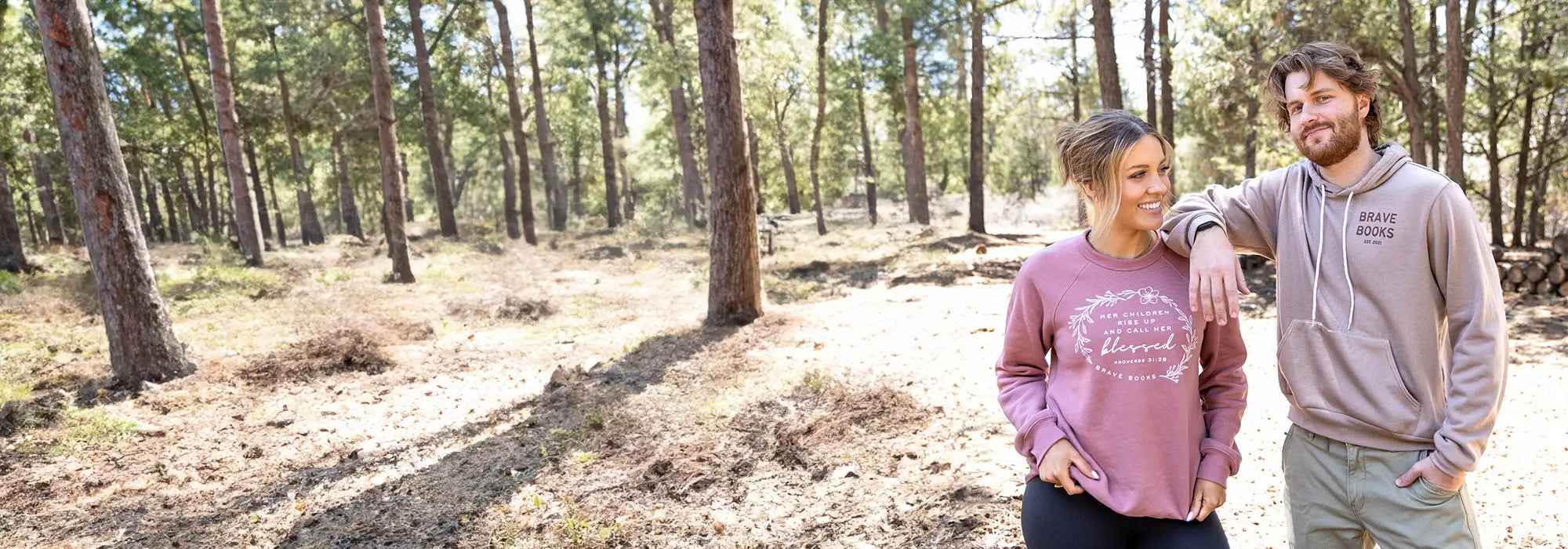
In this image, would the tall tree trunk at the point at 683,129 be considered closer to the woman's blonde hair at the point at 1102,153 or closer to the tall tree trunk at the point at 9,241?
the tall tree trunk at the point at 9,241

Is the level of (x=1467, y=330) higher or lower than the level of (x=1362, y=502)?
higher

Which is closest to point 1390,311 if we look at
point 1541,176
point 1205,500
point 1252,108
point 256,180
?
point 1205,500

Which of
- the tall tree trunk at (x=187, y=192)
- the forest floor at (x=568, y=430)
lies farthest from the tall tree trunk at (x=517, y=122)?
the tall tree trunk at (x=187, y=192)

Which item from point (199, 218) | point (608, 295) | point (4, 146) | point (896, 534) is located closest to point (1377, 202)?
point (896, 534)

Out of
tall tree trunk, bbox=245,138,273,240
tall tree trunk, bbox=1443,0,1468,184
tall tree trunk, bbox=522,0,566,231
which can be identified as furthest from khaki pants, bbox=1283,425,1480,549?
tall tree trunk, bbox=245,138,273,240

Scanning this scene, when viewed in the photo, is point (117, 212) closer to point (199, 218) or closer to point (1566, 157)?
point (1566, 157)

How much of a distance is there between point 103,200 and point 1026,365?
894 centimetres

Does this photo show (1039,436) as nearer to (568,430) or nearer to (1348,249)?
(1348,249)

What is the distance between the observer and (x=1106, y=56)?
40.9 ft

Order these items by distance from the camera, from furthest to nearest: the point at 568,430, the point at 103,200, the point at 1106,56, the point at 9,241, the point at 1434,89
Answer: the point at 9,241, the point at 1434,89, the point at 1106,56, the point at 103,200, the point at 568,430

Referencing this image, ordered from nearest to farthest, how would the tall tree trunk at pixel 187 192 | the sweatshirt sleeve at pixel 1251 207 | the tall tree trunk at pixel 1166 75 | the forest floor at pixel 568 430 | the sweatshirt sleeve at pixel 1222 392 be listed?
1. the sweatshirt sleeve at pixel 1222 392
2. the sweatshirt sleeve at pixel 1251 207
3. the forest floor at pixel 568 430
4. the tall tree trunk at pixel 1166 75
5. the tall tree trunk at pixel 187 192

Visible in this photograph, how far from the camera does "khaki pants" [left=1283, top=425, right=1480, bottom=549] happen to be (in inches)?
83.7

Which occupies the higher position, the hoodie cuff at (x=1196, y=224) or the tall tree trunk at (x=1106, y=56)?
the tall tree trunk at (x=1106, y=56)

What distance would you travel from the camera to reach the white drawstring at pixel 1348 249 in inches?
88.7
